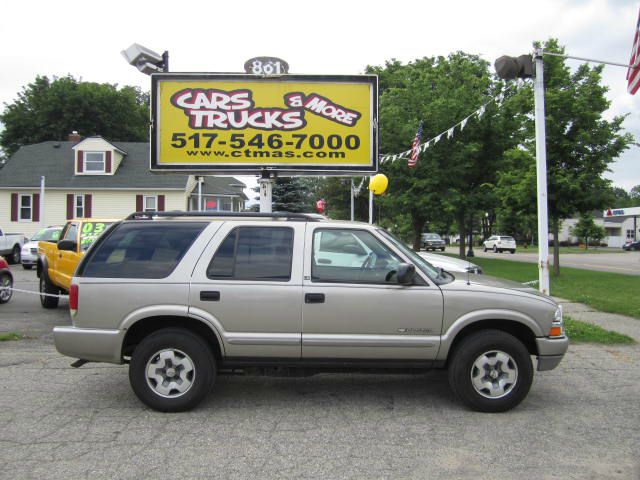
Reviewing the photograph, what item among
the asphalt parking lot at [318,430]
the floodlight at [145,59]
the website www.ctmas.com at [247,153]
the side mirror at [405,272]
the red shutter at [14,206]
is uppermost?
the floodlight at [145,59]

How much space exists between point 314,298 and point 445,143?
19424 mm

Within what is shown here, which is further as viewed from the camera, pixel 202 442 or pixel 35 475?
pixel 202 442

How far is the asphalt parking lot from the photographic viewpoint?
361 cm

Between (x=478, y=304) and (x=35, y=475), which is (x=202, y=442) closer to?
(x=35, y=475)

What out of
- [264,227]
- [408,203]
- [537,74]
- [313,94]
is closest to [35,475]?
[264,227]

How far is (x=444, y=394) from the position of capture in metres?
5.27

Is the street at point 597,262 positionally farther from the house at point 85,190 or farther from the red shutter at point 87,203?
the red shutter at point 87,203

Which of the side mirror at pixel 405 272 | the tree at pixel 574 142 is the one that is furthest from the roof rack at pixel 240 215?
the tree at pixel 574 142

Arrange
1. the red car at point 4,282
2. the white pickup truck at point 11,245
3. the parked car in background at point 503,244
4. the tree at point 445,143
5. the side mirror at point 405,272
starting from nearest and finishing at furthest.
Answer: the side mirror at point 405,272 < the red car at point 4,282 < the white pickup truck at point 11,245 < the tree at point 445,143 < the parked car in background at point 503,244

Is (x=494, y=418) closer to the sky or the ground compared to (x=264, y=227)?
closer to the ground

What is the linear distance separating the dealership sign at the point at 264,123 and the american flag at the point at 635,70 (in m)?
3.95

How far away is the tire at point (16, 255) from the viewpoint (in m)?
22.1

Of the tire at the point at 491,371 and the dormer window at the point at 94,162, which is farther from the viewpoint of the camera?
the dormer window at the point at 94,162

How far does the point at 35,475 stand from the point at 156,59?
7.75 meters
